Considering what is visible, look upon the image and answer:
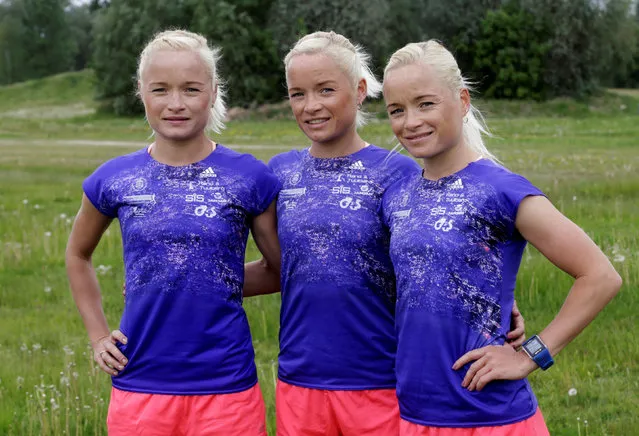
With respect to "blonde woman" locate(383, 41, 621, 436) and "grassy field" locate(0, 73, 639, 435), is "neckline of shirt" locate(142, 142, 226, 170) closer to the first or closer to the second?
"blonde woman" locate(383, 41, 621, 436)

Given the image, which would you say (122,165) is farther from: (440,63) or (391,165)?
(440,63)

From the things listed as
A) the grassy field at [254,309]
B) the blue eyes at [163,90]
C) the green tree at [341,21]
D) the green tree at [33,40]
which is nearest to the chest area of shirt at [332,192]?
the blue eyes at [163,90]

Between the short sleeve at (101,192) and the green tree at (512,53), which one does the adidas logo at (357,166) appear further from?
the green tree at (512,53)

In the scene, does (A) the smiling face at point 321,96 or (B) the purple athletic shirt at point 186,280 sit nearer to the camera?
(B) the purple athletic shirt at point 186,280

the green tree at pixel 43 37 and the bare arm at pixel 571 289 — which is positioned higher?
the bare arm at pixel 571 289

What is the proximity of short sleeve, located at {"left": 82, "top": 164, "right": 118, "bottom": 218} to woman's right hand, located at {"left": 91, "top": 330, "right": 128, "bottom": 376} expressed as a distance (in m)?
0.52

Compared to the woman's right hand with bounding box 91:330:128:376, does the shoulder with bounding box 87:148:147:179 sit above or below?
above

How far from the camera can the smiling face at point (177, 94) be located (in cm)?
393

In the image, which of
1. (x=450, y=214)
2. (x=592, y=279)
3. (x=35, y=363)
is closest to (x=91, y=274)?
(x=450, y=214)

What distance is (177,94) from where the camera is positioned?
394 centimetres

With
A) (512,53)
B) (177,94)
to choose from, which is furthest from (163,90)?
(512,53)

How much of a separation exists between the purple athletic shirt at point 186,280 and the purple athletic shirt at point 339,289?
0.21m

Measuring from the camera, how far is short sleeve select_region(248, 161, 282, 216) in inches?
159

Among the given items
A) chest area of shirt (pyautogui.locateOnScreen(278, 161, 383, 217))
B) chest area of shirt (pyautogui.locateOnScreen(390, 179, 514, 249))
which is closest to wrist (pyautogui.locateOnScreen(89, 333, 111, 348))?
chest area of shirt (pyautogui.locateOnScreen(278, 161, 383, 217))
